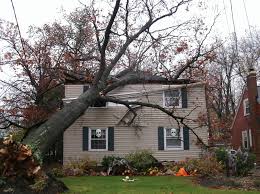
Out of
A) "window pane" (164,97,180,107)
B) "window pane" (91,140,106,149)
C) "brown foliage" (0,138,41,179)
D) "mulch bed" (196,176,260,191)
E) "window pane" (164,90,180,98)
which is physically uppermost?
"window pane" (164,90,180,98)

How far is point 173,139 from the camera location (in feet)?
73.9

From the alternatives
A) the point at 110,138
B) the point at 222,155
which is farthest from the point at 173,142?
the point at 222,155

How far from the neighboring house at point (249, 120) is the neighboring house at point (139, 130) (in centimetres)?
549

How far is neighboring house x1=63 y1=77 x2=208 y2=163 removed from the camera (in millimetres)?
22234

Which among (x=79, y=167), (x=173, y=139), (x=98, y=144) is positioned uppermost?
(x=173, y=139)

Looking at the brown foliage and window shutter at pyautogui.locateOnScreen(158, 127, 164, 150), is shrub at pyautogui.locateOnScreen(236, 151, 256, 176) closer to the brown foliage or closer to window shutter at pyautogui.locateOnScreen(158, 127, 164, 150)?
window shutter at pyautogui.locateOnScreen(158, 127, 164, 150)

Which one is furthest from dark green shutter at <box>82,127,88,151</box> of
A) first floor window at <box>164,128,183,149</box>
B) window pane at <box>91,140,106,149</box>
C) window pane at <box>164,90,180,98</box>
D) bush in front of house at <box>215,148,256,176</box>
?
bush in front of house at <box>215,148,256,176</box>

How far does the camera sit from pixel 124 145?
2238cm

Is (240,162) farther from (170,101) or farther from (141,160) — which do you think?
(170,101)

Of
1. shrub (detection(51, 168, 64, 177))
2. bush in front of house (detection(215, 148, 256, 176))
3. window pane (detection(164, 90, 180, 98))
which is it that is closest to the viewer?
bush in front of house (detection(215, 148, 256, 176))

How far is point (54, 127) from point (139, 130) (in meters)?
8.67

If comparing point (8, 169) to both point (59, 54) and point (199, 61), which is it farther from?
point (59, 54)

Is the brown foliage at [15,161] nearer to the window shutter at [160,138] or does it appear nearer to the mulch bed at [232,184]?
the mulch bed at [232,184]

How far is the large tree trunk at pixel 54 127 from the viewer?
532 inches
